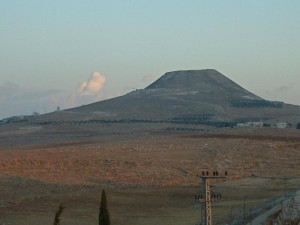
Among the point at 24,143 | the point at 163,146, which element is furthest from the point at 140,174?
the point at 24,143

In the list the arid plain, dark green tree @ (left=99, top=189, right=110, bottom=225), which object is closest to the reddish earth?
the arid plain

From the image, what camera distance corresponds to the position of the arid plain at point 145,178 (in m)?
48.9

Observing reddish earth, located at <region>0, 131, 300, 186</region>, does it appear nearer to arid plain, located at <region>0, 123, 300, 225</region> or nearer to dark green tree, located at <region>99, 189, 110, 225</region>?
arid plain, located at <region>0, 123, 300, 225</region>

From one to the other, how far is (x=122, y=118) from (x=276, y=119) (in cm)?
4149

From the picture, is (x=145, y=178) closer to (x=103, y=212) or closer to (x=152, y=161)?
(x=152, y=161)

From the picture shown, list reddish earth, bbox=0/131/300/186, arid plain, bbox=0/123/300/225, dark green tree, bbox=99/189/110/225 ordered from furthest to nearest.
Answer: reddish earth, bbox=0/131/300/186
arid plain, bbox=0/123/300/225
dark green tree, bbox=99/189/110/225

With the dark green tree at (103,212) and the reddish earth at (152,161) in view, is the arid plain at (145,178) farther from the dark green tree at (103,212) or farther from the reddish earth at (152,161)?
the dark green tree at (103,212)

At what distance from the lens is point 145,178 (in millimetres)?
69562

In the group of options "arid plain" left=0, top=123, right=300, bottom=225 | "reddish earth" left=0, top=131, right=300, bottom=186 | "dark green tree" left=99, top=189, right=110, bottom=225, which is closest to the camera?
"dark green tree" left=99, top=189, right=110, bottom=225

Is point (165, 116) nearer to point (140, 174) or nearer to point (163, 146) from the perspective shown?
point (163, 146)

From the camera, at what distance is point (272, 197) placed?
53906 mm

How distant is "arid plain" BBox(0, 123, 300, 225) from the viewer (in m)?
48.9

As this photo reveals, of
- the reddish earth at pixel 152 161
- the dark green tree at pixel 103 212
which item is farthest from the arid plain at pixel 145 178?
the dark green tree at pixel 103 212

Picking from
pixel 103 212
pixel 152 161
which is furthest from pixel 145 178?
pixel 103 212
